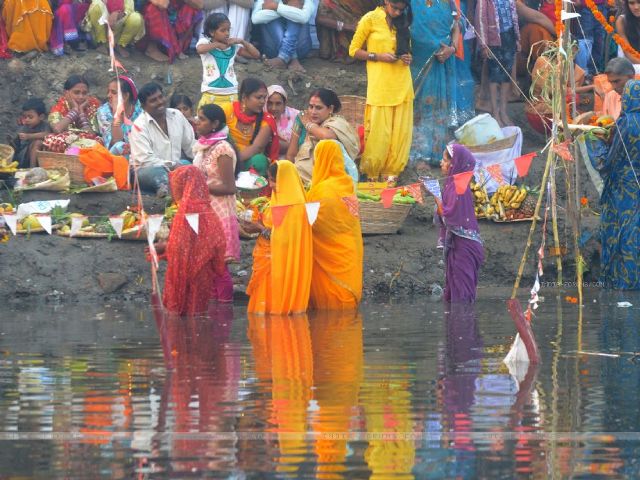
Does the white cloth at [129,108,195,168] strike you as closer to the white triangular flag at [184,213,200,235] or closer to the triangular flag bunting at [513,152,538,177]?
the white triangular flag at [184,213,200,235]

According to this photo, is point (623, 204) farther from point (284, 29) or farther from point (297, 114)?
point (284, 29)

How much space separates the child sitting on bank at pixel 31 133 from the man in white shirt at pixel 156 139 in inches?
47.2

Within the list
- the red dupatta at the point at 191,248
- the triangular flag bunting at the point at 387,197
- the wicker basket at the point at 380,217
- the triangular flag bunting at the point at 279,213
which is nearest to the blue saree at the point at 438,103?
the wicker basket at the point at 380,217

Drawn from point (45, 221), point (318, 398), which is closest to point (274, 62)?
point (45, 221)

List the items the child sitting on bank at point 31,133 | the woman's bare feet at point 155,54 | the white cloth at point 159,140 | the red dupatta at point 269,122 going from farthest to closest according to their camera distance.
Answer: the woman's bare feet at point 155,54 → the red dupatta at point 269,122 → the child sitting on bank at point 31,133 → the white cloth at point 159,140

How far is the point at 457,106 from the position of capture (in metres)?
18.2

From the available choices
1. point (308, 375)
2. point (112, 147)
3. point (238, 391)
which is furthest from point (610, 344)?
point (112, 147)

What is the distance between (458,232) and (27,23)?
6599 millimetres

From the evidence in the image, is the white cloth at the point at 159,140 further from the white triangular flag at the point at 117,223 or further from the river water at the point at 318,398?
the river water at the point at 318,398

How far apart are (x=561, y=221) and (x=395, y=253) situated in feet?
6.85

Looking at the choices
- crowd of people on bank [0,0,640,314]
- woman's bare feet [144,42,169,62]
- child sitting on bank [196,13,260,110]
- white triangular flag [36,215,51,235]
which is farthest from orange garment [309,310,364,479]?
woman's bare feet [144,42,169,62]

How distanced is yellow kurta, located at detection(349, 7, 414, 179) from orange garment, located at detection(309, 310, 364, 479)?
3670mm

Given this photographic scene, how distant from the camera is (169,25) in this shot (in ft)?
61.3

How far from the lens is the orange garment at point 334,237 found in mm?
14055
